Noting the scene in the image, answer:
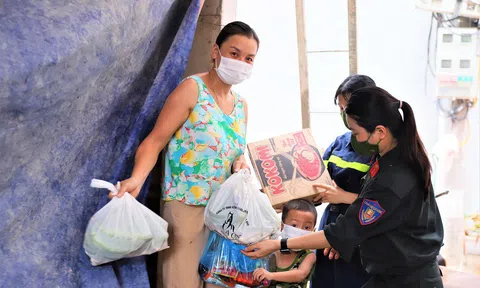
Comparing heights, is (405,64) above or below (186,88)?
below

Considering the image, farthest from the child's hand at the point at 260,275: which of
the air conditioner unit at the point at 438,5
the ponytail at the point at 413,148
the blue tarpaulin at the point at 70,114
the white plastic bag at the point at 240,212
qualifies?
the air conditioner unit at the point at 438,5

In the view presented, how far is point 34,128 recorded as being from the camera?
6.31ft

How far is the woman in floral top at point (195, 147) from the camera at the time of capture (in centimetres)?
243

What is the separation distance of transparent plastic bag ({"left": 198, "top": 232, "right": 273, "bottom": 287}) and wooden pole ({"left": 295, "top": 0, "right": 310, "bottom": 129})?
6.86ft

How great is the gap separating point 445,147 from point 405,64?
107cm

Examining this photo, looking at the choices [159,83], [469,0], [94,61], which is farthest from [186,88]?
[469,0]

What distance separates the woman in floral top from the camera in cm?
243

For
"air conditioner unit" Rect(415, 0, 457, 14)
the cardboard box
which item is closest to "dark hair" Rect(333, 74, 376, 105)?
the cardboard box

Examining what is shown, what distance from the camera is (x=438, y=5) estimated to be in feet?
19.8

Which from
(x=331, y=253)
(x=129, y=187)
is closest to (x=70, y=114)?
(x=129, y=187)

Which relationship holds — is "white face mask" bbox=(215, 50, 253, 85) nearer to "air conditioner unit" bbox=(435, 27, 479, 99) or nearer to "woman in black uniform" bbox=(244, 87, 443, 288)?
"woman in black uniform" bbox=(244, 87, 443, 288)

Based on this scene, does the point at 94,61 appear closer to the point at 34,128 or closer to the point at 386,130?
the point at 34,128

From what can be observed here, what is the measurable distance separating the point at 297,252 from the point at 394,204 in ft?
2.16

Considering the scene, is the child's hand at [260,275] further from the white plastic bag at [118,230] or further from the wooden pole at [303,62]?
the wooden pole at [303,62]
